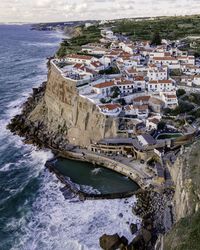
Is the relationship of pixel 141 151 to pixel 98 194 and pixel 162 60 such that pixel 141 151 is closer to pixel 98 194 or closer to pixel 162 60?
pixel 98 194

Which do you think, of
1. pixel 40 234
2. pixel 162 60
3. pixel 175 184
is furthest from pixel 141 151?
pixel 162 60

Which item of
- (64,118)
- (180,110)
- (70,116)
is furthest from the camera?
(64,118)

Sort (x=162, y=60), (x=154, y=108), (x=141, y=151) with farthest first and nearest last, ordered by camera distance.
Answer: (x=162, y=60) → (x=154, y=108) → (x=141, y=151)

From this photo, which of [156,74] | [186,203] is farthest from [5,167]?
[156,74]

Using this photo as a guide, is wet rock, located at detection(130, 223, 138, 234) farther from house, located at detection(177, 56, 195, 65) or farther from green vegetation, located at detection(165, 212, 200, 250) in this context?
house, located at detection(177, 56, 195, 65)

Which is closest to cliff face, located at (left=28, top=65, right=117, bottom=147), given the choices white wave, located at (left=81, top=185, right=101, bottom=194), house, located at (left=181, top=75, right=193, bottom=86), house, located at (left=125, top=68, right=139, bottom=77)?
white wave, located at (left=81, top=185, right=101, bottom=194)

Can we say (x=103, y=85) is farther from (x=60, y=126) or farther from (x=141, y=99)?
(x=60, y=126)
